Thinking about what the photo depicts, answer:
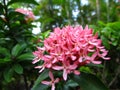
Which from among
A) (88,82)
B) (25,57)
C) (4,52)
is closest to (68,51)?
(88,82)

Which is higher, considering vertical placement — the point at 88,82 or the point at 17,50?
the point at 17,50

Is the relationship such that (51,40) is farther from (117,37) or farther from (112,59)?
(112,59)

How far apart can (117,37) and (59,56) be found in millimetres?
914

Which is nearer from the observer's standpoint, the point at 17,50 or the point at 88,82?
Answer: the point at 88,82

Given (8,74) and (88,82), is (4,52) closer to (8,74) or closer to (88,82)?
(8,74)

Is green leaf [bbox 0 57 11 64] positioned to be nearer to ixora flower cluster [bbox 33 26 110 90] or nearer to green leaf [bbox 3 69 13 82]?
green leaf [bbox 3 69 13 82]

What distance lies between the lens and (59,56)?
1.46m

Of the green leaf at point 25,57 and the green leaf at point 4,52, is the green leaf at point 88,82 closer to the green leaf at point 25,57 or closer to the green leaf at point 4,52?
the green leaf at point 25,57

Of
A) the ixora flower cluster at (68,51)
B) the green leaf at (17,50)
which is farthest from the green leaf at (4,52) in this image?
the ixora flower cluster at (68,51)

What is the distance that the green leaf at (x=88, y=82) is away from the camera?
4.98ft

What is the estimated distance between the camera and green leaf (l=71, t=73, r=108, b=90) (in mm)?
1517

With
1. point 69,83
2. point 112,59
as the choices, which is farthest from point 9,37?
point 112,59

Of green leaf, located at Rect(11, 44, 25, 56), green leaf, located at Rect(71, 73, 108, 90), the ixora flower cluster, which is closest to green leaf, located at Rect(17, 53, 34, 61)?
green leaf, located at Rect(11, 44, 25, 56)

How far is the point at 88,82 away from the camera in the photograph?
1.54m
